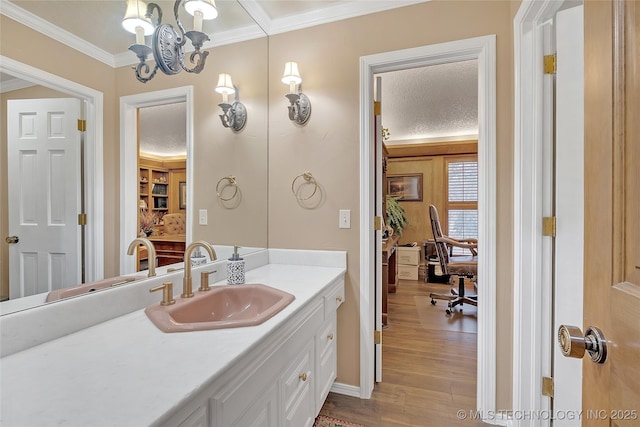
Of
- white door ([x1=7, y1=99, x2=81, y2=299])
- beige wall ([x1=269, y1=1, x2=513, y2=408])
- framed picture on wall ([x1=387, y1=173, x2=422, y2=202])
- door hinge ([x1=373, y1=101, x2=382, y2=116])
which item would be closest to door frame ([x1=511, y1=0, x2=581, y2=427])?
beige wall ([x1=269, y1=1, x2=513, y2=408])

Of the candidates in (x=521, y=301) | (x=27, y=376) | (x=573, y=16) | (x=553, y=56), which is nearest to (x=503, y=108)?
(x=553, y=56)

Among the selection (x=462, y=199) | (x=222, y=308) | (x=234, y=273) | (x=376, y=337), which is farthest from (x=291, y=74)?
(x=462, y=199)

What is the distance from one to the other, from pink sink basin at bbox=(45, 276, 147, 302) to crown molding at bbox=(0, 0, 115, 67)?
810mm

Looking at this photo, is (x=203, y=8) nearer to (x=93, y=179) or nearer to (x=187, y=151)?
(x=187, y=151)

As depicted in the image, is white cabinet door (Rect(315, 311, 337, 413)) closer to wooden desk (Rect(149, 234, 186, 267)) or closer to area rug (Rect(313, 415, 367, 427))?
area rug (Rect(313, 415, 367, 427))

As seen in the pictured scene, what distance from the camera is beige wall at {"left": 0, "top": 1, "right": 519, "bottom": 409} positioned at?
1630 mm

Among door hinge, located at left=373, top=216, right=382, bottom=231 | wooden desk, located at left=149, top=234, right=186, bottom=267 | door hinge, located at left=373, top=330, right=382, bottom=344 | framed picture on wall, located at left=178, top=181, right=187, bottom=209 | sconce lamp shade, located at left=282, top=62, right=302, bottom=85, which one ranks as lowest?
door hinge, located at left=373, top=330, right=382, bottom=344

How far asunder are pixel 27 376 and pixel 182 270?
0.73m

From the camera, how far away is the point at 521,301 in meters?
1.48

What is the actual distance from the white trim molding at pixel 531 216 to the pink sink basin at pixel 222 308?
3.80 ft

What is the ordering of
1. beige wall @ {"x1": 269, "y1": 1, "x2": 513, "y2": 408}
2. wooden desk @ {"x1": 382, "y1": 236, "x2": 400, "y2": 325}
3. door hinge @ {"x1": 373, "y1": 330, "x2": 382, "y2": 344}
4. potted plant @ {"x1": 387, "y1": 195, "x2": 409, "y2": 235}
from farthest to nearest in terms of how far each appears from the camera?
potted plant @ {"x1": 387, "y1": 195, "x2": 409, "y2": 235}, wooden desk @ {"x1": 382, "y1": 236, "x2": 400, "y2": 325}, door hinge @ {"x1": 373, "y1": 330, "x2": 382, "y2": 344}, beige wall @ {"x1": 269, "y1": 1, "x2": 513, "y2": 408}

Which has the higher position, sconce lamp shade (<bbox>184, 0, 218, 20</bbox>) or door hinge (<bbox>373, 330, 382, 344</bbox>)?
sconce lamp shade (<bbox>184, 0, 218, 20</bbox>)

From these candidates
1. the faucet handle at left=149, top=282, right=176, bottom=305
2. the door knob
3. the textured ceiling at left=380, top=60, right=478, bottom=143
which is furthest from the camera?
the textured ceiling at left=380, top=60, right=478, bottom=143

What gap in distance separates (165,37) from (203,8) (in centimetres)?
40
